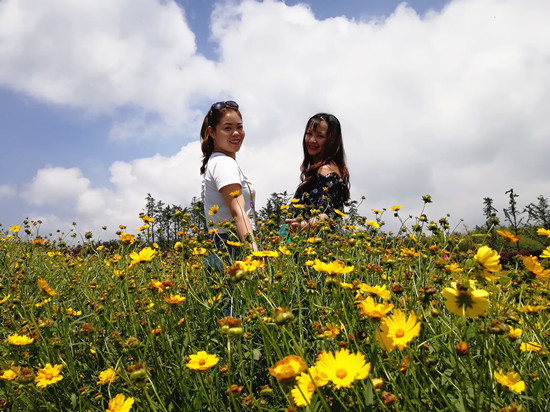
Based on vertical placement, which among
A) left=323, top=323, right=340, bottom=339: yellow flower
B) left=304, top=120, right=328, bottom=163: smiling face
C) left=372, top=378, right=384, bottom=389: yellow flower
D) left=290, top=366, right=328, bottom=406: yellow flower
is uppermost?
left=304, top=120, right=328, bottom=163: smiling face

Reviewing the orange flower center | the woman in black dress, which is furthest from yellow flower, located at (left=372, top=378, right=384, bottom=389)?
the woman in black dress

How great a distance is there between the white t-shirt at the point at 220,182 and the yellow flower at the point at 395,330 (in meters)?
1.50

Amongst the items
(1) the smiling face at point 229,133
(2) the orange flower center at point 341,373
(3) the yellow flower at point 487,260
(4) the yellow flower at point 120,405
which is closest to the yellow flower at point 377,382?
(2) the orange flower center at point 341,373

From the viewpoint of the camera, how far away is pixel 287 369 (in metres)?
0.68

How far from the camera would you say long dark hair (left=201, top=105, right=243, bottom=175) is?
2.59 meters

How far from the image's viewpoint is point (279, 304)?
61.6 inches

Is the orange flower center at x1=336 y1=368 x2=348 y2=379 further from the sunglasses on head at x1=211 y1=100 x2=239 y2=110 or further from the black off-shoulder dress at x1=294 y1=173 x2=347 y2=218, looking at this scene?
the sunglasses on head at x1=211 y1=100 x2=239 y2=110

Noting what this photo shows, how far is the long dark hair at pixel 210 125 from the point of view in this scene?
2586 mm

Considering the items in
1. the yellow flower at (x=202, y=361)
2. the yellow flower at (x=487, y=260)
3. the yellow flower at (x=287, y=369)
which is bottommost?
the yellow flower at (x=287, y=369)

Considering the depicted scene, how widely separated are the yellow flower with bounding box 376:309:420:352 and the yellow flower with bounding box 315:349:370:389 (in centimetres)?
8

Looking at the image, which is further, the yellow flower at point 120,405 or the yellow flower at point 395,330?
the yellow flower at point 120,405

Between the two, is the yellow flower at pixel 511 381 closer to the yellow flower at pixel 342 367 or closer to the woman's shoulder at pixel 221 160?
the yellow flower at pixel 342 367

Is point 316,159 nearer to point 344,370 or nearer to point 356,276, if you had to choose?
point 356,276

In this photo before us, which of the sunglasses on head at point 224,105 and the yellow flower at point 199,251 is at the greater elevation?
the sunglasses on head at point 224,105
